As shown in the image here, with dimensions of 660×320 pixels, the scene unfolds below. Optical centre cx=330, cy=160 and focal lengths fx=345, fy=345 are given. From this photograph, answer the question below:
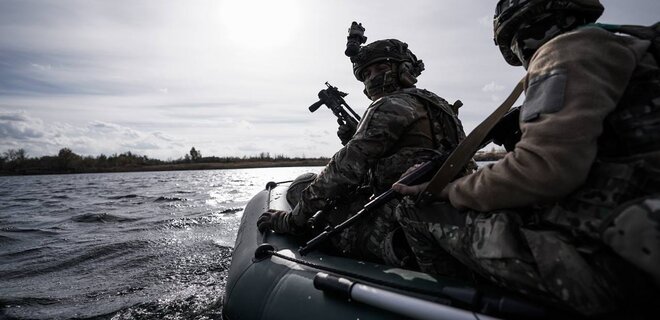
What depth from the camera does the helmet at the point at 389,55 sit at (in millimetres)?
3465

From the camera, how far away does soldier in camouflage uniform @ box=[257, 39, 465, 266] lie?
2971mm

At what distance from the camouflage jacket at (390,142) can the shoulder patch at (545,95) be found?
4.76 feet

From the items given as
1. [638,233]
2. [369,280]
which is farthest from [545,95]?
[369,280]

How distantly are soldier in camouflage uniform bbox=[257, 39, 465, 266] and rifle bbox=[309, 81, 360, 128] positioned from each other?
2.09m

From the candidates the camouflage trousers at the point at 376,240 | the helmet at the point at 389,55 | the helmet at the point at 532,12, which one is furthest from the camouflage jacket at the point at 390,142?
the helmet at the point at 532,12

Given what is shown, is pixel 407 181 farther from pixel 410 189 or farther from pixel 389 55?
pixel 389 55

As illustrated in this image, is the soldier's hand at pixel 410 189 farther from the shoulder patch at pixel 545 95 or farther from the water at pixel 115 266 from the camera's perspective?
the water at pixel 115 266

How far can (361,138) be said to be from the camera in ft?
9.88

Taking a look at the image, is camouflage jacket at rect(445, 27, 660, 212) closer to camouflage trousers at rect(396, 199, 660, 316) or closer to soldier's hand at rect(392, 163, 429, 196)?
camouflage trousers at rect(396, 199, 660, 316)

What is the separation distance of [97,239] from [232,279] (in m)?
6.19

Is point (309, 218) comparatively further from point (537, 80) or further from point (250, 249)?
point (537, 80)

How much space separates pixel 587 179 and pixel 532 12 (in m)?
0.92

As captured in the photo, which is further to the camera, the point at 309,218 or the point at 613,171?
the point at 309,218

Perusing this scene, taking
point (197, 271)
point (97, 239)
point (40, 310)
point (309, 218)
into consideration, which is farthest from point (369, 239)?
point (97, 239)
